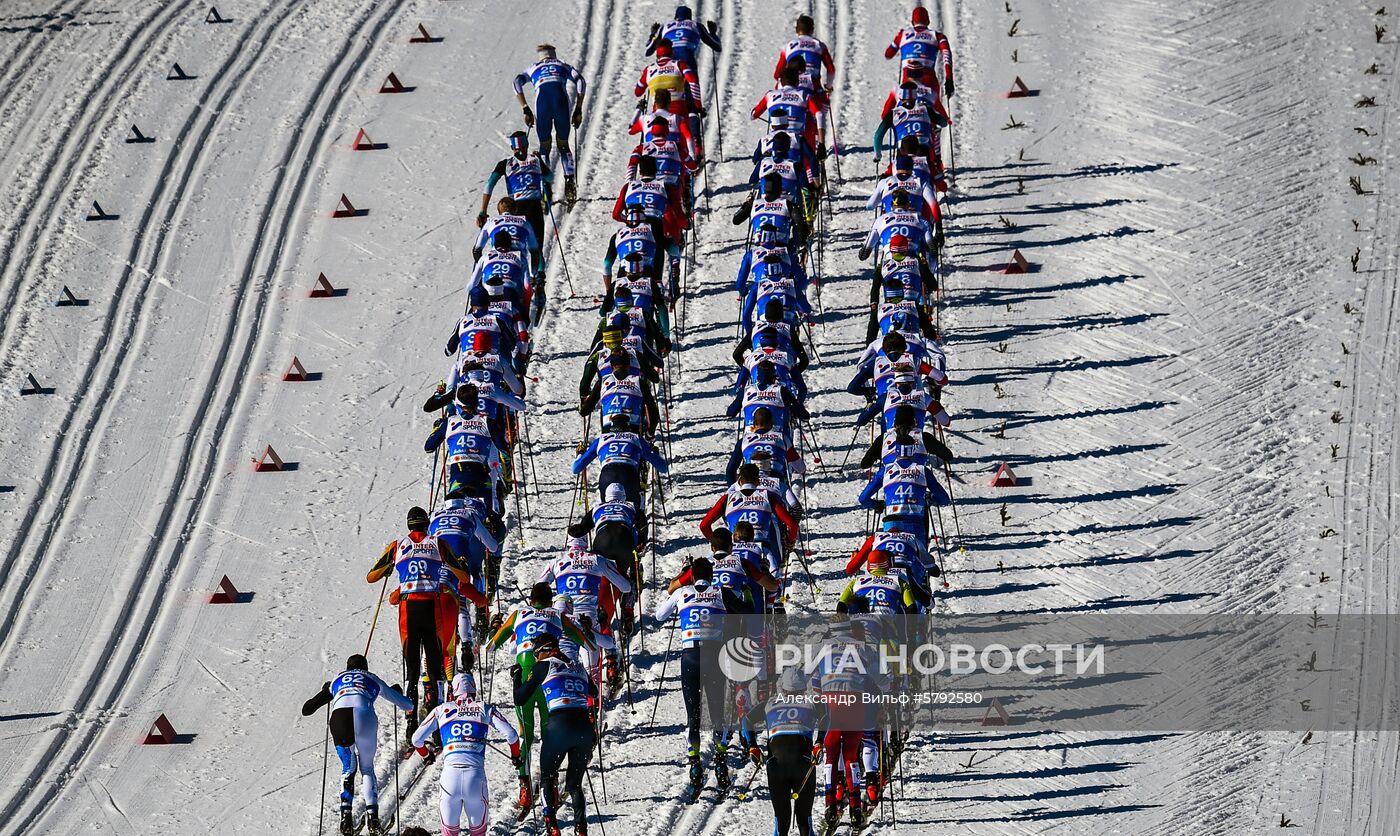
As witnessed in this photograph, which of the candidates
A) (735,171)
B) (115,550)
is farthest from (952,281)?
(115,550)

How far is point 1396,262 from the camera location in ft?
95.0

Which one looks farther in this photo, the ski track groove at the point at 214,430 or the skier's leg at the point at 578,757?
the ski track groove at the point at 214,430

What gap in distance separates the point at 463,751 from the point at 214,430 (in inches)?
368

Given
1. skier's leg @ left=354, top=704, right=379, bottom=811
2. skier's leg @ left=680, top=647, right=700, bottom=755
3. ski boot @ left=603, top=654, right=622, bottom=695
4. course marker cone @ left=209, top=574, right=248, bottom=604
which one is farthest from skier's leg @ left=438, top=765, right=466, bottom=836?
course marker cone @ left=209, top=574, right=248, bottom=604

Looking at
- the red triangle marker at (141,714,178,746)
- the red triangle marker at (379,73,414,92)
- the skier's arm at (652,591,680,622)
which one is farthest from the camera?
the red triangle marker at (379,73,414,92)

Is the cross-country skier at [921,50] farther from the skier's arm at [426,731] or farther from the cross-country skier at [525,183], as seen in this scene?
the skier's arm at [426,731]

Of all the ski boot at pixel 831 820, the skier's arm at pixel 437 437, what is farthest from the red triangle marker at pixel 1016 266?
the ski boot at pixel 831 820

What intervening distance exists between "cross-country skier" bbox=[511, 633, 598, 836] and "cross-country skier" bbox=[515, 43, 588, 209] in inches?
457

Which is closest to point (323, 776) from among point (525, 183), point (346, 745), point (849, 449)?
point (346, 745)

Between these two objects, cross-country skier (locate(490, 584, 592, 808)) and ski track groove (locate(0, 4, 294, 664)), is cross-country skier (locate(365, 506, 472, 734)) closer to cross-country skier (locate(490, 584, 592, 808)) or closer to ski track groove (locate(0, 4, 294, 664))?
cross-country skier (locate(490, 584, 592, 808))

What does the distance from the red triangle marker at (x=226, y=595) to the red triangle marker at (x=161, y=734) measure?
2.20m

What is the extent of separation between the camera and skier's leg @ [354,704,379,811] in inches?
783

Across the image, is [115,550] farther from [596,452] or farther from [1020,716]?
[1020,716]

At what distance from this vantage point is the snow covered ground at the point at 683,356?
21719 millimetres
